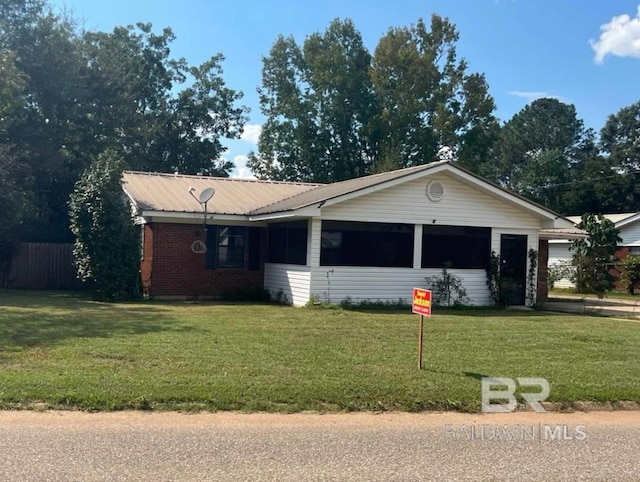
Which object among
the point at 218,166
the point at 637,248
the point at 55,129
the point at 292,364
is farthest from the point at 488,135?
the point at 292,364

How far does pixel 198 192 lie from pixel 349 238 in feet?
19.6

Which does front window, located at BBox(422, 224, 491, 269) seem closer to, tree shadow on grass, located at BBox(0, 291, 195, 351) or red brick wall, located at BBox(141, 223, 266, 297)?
red brick wall, located at BBox(141, 223, 266, 297)

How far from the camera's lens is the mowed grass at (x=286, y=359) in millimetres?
7293

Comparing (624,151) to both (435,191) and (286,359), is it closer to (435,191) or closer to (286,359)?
(435,191)

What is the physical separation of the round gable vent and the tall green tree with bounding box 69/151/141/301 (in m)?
8.39

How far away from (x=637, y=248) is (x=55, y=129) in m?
26.8

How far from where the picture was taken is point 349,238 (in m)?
17.4

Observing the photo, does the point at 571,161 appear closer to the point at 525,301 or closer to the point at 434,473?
the point at 525,301

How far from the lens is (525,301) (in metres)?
19.5

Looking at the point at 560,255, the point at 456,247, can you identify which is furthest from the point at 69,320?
the point at 560,255

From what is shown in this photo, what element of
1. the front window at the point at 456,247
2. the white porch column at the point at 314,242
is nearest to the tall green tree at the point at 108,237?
the white porch column at the point at 314,242

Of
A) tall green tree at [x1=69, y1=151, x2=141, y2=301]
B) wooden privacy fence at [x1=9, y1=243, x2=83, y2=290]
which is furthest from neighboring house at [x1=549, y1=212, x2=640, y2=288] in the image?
wooden privacy fence at [x1=9, y1=243, x2=83, y2=290]

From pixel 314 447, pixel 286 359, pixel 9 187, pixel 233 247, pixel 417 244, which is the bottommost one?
A: pixel 314 447

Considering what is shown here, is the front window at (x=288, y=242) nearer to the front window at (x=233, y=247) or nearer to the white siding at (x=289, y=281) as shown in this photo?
the white siding at (x=289, y=281)
